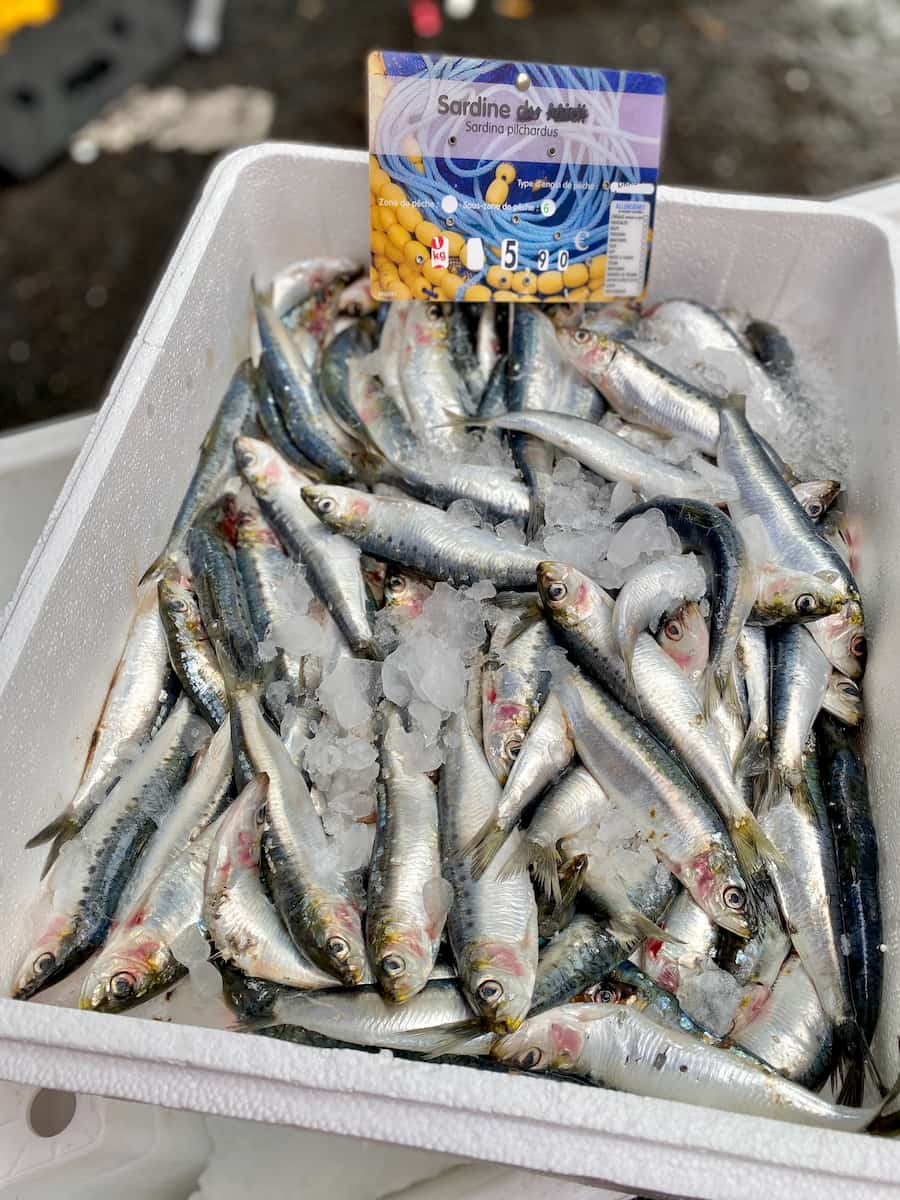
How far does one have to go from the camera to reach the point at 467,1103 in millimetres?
1141

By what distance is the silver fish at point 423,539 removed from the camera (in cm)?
176

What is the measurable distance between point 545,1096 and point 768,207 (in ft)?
6.57

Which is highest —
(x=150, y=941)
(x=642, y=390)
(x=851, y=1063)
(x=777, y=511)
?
(x=642, y=390)

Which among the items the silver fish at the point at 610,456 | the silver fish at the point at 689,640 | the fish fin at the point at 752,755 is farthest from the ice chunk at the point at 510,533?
the fish fin at the point at 752,755

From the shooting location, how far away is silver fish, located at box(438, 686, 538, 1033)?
133 cm

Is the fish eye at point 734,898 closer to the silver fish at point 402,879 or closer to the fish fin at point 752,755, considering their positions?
the fish fin at point 752,755

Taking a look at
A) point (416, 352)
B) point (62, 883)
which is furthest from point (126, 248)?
point (62, 883)

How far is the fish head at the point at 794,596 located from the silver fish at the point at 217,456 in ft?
4.02

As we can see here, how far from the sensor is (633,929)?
56.8 inches

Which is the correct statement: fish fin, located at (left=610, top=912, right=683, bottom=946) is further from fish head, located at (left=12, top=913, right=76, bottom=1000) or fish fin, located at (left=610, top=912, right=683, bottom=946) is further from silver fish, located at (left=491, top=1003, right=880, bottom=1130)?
fish head, located at (left=12, top=913, right=76, bottom=1000)

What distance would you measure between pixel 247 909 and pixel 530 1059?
1.67 ft

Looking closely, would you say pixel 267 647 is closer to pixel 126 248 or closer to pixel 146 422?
pixel 146 422

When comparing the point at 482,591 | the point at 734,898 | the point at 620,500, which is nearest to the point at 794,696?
the point at 734,898

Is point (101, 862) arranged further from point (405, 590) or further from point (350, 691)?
point (405, 590)
